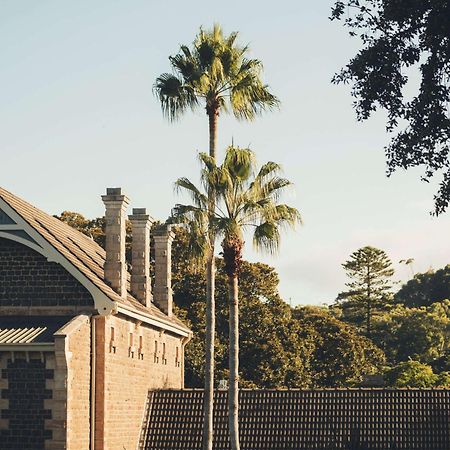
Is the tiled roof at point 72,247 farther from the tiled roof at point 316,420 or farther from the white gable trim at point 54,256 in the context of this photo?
the tiled roof at point 316,420

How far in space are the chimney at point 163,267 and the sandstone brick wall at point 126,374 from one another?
3.90 ft

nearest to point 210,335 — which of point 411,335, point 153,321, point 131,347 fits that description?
point 153,321

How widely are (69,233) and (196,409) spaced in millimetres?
6586

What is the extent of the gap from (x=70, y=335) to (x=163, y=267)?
10709 millimetres

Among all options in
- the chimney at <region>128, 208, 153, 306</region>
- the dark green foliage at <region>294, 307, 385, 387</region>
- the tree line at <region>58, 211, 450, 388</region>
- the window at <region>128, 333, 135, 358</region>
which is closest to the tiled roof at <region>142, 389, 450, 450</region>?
the window at <region>128, 333, 135, 358</region>

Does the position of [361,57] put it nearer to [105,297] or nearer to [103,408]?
[105,297]

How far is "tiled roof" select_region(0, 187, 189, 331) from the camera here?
27344 mm

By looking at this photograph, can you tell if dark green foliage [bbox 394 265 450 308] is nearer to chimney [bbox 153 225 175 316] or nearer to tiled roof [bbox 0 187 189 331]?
chimney [bbox 153 225 175 316]

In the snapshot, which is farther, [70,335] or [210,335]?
[210,335]

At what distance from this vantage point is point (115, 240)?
29.7m

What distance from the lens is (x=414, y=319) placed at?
92188 millimetres

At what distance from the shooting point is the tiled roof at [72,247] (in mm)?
27344

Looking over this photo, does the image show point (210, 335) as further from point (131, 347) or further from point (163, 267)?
point (163, 267)

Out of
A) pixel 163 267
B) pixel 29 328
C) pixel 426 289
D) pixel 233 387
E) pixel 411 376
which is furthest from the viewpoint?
pixel 426 289
